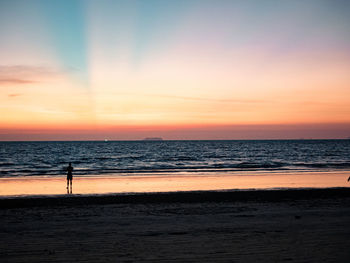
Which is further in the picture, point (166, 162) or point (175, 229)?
point (166, 162)

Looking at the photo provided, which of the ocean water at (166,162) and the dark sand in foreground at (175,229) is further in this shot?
the ocean water at (166,162)

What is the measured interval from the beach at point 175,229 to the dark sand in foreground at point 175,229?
2 cm

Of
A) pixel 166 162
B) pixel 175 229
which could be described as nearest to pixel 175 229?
pixel 175 229

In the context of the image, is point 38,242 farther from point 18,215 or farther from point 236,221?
point 236,221

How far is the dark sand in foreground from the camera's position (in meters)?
7.60

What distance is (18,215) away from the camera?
1251 centimetres

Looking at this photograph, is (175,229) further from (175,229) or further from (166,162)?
(166,162)

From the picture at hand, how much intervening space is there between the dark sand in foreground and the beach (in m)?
0.02

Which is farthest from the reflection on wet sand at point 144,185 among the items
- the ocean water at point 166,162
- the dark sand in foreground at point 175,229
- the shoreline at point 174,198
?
the ocean water at point 166,162

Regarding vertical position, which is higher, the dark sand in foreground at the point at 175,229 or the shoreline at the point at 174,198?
the dark sand in foreground at the point at 175,229

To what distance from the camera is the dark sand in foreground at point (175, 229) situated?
7602mm

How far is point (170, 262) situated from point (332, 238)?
4.77m

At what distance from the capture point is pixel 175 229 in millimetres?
10070

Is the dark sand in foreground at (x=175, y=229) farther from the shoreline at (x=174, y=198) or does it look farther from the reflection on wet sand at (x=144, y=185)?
the reflection on wet sand at (x=144, y=185)
